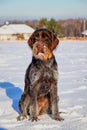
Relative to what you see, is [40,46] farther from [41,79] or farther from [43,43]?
[41,79]

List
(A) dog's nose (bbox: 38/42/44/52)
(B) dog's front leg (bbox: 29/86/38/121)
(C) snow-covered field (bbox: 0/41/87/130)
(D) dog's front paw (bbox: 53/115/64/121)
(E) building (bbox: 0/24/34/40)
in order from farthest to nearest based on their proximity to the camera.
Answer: (E) building (bbox: 0/24/34/40)
(D) dog's front paw (bbox: 53/115/64/121)
(B) dog's front leg (bbox: 29/86/38/121)
(C) snow-covered field (bbox: 0/41/87/130)
(A) dog's nose (bbox: 38/42/44/52)

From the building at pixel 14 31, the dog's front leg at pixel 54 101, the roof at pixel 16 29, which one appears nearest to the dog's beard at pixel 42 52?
the dog's front leg at pixel 54 101

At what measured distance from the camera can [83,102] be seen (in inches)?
355

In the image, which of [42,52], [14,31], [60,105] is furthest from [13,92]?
[14,31]

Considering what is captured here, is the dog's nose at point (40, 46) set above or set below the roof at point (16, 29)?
above

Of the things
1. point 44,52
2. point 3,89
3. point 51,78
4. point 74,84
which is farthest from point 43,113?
point 74,84

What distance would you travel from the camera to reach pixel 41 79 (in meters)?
7.15

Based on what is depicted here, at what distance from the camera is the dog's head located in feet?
22.2

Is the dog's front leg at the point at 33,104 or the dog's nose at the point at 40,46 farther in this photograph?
the dog's front leg at the point at 33,104

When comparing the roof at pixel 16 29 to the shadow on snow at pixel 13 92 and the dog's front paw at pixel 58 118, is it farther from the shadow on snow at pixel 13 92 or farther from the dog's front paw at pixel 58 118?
the dog's front paw at pixel 58 118

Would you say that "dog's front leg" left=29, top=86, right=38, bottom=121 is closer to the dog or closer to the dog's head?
the dog

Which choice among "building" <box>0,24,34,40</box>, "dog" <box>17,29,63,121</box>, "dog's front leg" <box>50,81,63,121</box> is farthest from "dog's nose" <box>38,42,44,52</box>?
"building" <box>0,24,34,40</box>

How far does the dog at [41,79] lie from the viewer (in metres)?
6.82

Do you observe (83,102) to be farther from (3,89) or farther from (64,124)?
(3,89)
